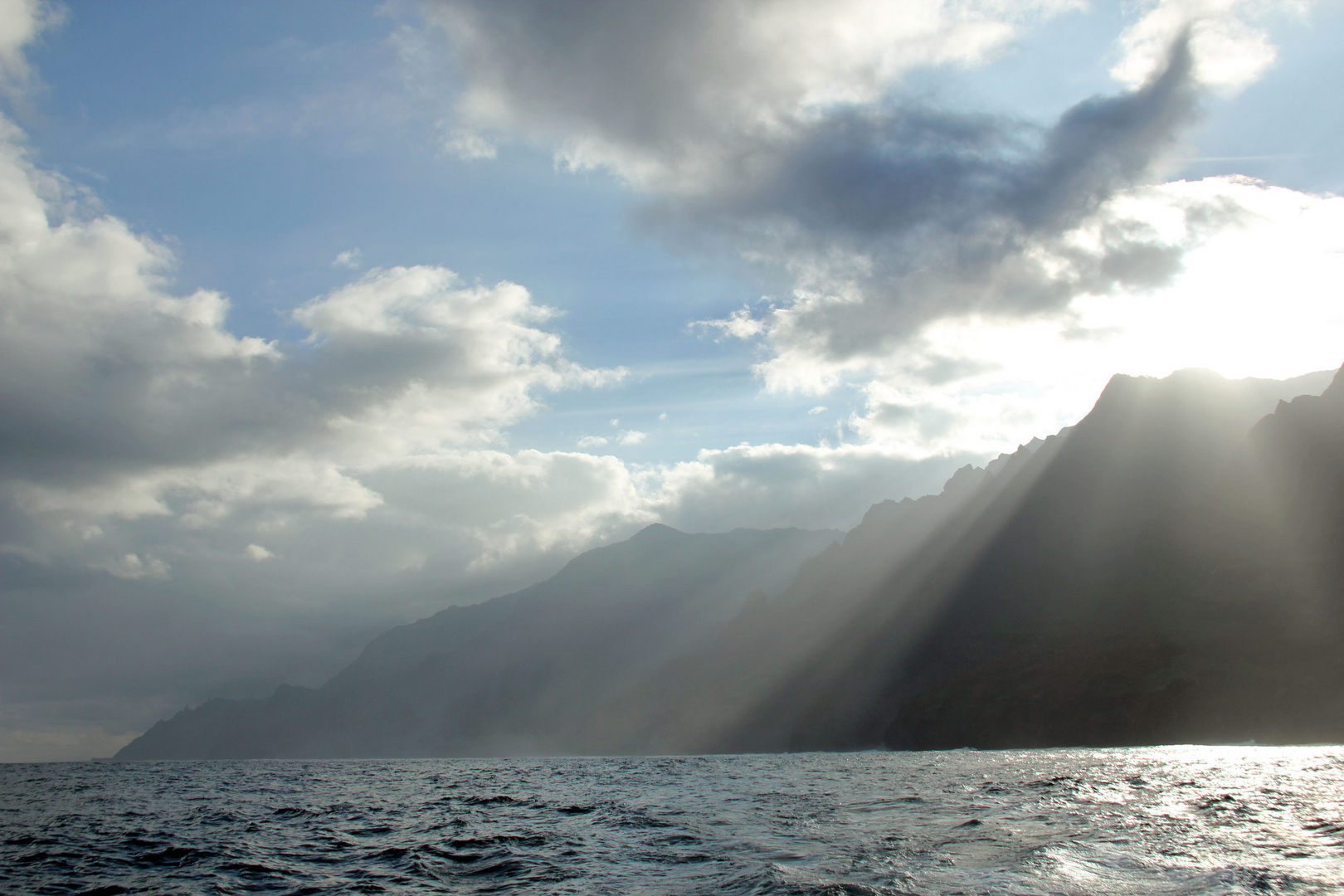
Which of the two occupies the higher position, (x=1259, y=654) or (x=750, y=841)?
(x=750, y=841)

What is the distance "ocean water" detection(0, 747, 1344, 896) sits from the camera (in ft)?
70.4

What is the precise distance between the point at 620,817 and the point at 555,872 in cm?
1754

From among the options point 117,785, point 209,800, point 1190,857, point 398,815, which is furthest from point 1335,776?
point 117,785

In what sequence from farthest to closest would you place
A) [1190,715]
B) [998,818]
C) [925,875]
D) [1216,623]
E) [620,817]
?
1. [1216,623]
2. [1190,715]
3. [620,817]
4. [998,818]
5. [925,875]

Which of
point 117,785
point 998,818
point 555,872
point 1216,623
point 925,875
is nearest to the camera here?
point 925,875

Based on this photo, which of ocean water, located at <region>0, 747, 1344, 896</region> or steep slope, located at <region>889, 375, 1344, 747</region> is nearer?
ocean water, located at <region>0, 747, 1344, 896</region>

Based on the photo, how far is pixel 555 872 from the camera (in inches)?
984

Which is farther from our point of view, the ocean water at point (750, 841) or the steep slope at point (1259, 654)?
the steep slope at point (1259, 654)

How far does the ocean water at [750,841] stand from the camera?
Result: 21453 mm

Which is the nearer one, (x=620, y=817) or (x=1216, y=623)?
(x=620, y=817)

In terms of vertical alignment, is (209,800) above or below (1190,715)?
above

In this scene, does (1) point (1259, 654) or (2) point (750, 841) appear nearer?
(2) point (750, 841)

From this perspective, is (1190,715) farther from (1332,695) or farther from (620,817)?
(620,817)

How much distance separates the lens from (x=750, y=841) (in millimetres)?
29703
